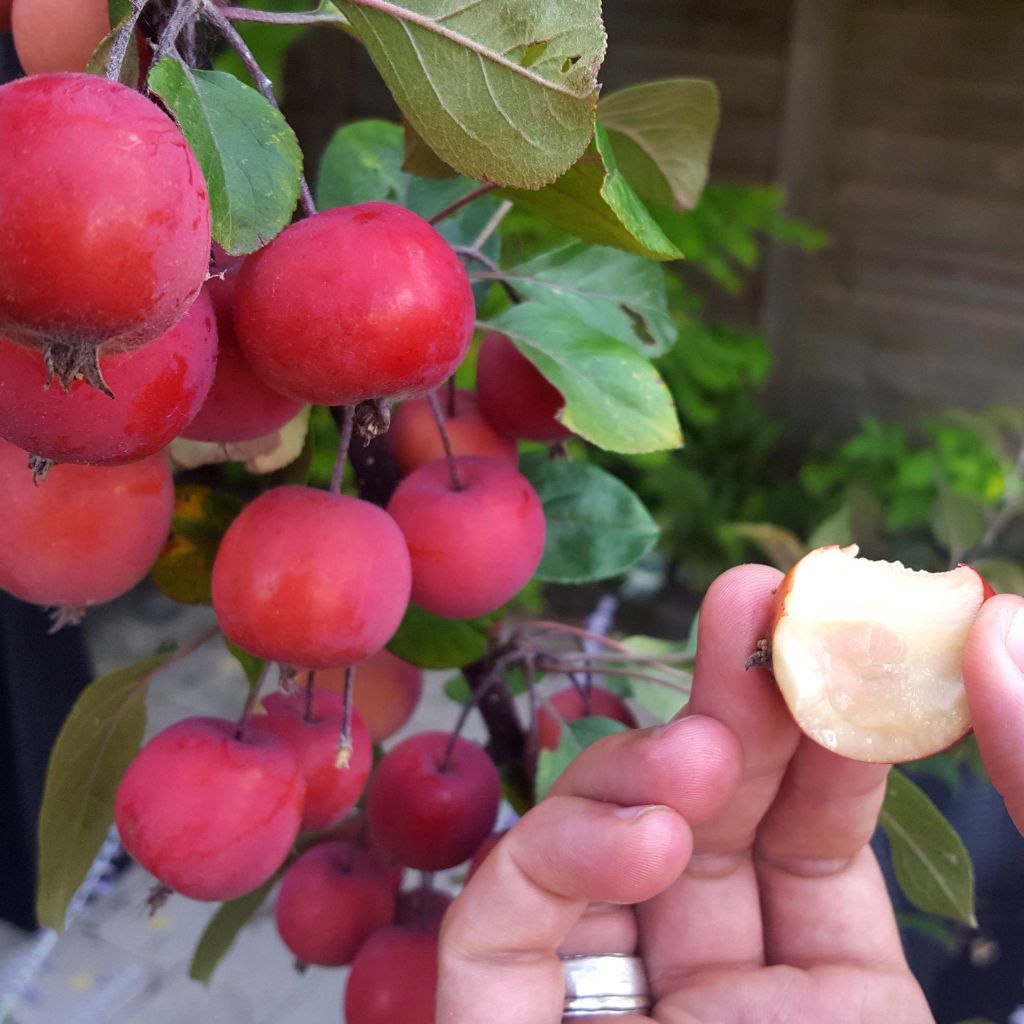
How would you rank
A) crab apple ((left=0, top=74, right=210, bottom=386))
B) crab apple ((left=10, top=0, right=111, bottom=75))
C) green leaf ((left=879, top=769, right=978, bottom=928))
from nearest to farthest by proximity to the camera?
crab apple ((left=0, top=74, right=210, bottom=386)), crab apple ((left=10, top=0, right=111, bottom=75)), green leaf ((left=879, top=769, right=978, bottom=928))

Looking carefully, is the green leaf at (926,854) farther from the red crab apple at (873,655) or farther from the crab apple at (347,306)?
the crab apple at (347,306)

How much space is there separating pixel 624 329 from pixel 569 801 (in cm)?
26

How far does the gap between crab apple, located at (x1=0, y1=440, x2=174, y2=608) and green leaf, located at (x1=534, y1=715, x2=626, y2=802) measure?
0.24 metres

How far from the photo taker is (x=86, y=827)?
0.57 m

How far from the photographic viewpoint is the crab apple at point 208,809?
46 centimetres

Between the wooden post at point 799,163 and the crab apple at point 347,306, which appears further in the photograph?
the wooden post at point 799,163

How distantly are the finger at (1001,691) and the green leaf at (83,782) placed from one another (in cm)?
41

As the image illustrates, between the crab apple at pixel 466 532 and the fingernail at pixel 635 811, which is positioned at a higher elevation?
the crab apple at pixel 466 532

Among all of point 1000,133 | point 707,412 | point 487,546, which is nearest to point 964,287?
point 1000,133

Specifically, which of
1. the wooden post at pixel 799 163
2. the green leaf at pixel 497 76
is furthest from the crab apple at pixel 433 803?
the wooden post at pixel 799 163

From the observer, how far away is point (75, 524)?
0.42 m

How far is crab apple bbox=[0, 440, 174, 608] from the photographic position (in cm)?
41

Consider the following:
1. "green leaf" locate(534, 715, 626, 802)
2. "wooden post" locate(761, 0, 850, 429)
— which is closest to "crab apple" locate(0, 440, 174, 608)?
"green leaf" locate(534, 715, 626, 802)

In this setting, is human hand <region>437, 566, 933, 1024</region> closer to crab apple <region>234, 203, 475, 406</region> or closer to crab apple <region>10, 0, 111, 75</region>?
crab apple <region>234, 203, 475, 406</region>
